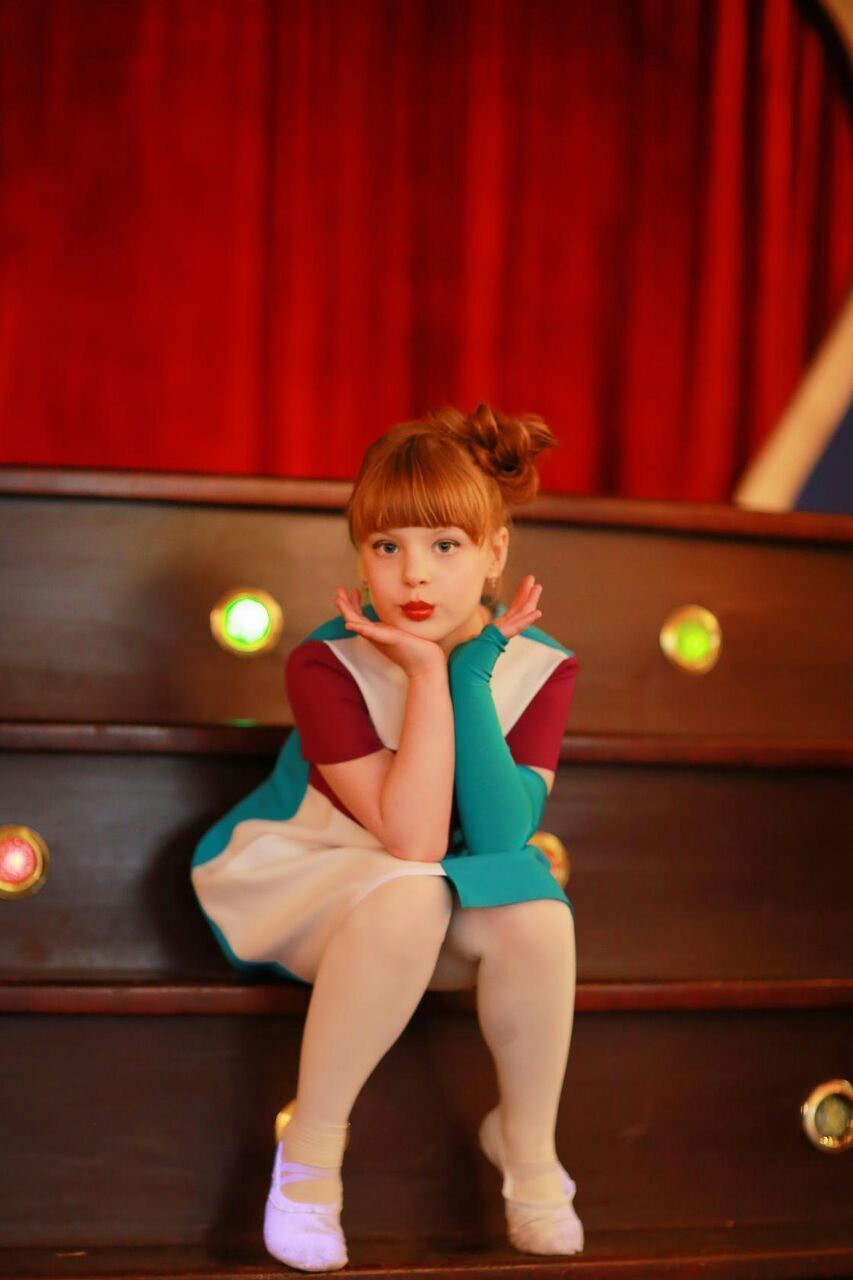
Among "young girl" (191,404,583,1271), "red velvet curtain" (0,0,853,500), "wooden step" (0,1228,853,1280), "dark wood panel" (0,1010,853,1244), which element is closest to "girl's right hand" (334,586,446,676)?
"young girl" (191,404,583,1271)

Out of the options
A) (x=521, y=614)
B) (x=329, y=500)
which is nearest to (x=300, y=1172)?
(x=521, y=614)

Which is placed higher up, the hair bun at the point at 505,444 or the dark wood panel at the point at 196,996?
the hair bun at the point at 505,444

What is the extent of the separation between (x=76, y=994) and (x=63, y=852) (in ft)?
0.40

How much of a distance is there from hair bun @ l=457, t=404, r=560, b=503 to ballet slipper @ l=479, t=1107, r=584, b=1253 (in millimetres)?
482

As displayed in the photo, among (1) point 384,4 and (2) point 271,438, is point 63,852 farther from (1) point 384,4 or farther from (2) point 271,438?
(1) point 384,4

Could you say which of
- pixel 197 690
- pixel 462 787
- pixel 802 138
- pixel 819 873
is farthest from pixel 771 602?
pixel 802 138

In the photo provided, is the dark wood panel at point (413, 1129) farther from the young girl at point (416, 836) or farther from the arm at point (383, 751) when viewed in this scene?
the arm at point (383, 751)

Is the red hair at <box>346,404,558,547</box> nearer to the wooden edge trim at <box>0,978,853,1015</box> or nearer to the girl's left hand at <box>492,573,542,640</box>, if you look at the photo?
the girl's left hand at <box>492,573,542,640</box>

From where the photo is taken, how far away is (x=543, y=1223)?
99 centimetres

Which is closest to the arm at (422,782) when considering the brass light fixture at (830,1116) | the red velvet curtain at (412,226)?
the brass light fixture at (830,1116)

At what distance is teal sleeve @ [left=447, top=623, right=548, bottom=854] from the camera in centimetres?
100

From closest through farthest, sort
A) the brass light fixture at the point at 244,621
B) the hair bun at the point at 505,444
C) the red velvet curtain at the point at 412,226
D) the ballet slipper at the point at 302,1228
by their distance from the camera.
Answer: the ballet slipper at the point at 302,1228 < the hair bun at the point at 505,444 < the brass light fixture at the point at 244,621 < the red velvet curtain at the point at 412,226

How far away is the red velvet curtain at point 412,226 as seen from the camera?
1.88 metres

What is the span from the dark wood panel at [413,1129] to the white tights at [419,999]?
0.09 metres
